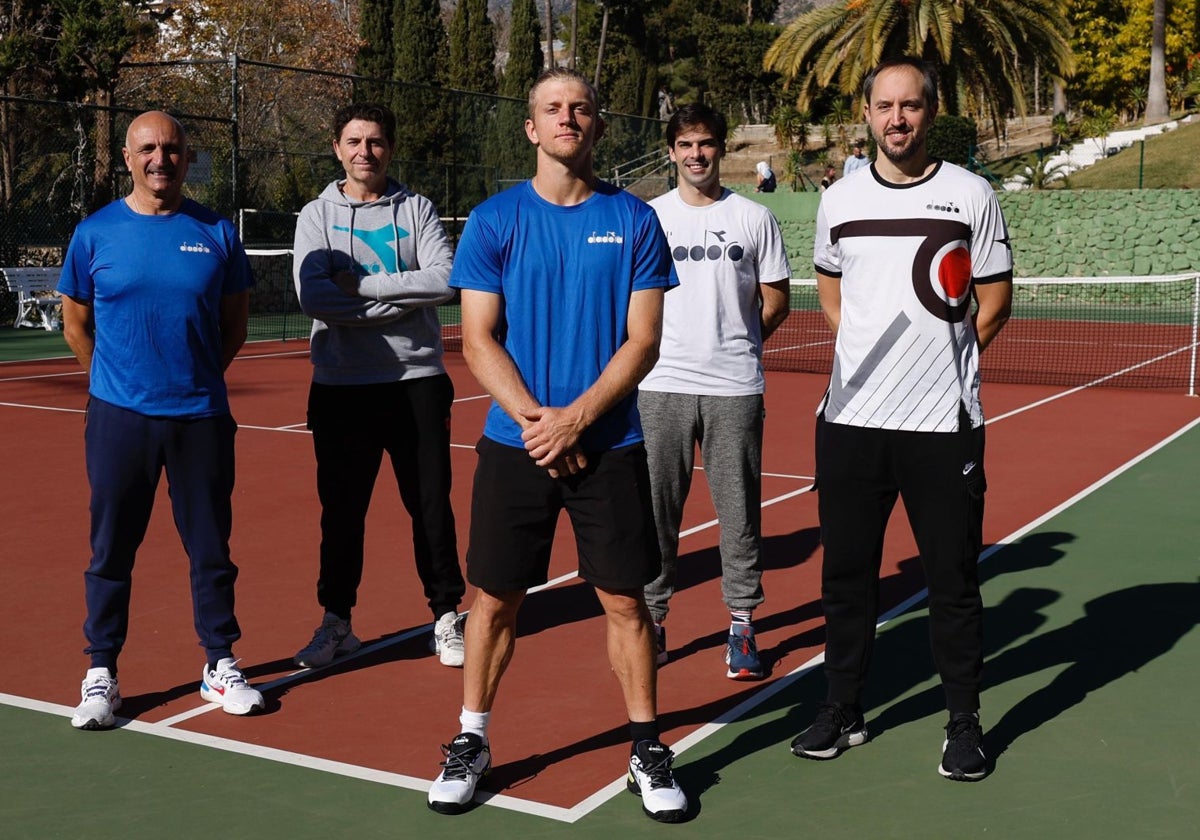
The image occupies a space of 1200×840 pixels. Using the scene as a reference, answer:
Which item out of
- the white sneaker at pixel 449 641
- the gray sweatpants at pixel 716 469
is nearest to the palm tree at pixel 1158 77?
the gray sweatpants at pixel 716 469

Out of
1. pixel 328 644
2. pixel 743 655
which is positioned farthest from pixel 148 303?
pixel 743 655

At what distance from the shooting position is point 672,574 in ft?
18.7

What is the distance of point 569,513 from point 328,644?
71.4 inches

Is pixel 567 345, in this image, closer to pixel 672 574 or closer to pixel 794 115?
pixel 672 574

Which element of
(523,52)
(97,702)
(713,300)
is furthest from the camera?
(523,52)

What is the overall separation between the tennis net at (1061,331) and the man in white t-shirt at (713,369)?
10609 millimetres

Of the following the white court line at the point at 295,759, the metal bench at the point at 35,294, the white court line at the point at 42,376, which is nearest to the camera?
the white court line at the point at 295,759

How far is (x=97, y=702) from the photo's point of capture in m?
4.79

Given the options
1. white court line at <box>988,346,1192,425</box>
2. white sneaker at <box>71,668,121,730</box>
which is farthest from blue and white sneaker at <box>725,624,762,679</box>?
white court line at <box>988,346,1192,425</box>

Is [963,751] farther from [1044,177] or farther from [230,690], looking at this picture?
[1044,177]

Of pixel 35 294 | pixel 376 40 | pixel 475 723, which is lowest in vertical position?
pixel 475 723

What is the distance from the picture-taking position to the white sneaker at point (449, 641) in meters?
5.53

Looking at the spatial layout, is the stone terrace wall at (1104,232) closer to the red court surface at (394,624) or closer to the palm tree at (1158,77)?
the palm tree at (1158,77)

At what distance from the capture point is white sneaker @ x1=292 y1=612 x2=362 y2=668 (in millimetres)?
5488
